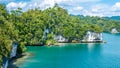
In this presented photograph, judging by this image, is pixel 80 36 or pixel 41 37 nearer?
pixel 41 37

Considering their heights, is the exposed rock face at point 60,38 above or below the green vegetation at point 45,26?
below

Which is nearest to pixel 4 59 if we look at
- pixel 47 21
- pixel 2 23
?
pixel 2 23

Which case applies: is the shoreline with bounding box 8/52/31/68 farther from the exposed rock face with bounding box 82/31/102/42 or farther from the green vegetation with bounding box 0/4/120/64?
the exposed rock face with bounding box 82/31/102/42

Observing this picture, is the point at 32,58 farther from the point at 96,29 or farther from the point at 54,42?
the point at 96,29

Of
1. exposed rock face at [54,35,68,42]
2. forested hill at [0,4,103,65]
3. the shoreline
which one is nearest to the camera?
the shoreline

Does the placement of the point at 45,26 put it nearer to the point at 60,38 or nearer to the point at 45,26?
the point at 45,26

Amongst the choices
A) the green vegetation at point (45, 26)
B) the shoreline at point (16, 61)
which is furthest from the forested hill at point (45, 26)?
the shoreline at point (16, 61)

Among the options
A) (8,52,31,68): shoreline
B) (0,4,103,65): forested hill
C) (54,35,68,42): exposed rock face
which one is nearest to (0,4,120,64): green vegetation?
(0,4,103,65): forested hill

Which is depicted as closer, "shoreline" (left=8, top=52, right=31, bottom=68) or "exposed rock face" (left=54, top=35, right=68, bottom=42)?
"shoreline" (left=8, top=52, right=31, bottom=68)

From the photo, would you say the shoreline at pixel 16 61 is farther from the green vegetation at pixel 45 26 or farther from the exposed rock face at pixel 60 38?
the exposed rock face at pixel 60 38

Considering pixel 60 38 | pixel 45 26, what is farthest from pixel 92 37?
pixel 45 26

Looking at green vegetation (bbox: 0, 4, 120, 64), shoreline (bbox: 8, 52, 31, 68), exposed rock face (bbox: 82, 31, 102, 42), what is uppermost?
green vegetation (bbox: 0, 4, 120, 64)
